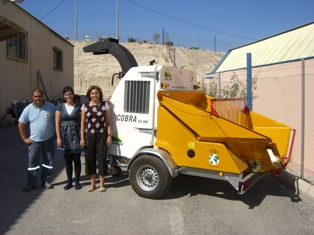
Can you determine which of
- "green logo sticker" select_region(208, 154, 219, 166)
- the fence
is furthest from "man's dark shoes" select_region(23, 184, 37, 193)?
the fence

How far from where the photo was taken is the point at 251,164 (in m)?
4.79

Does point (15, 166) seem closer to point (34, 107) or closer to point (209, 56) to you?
point (34, 107)

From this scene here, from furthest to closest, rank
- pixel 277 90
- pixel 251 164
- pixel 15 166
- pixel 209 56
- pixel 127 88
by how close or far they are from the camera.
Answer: pixel 209 56 → pixel 277 90 → pixel 15 166 → pixel 127 88 → pixel 251 164

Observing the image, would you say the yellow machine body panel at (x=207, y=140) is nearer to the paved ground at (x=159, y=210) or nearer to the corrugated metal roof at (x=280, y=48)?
the paved ground at (x=159, y=210)

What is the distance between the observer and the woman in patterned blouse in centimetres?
508

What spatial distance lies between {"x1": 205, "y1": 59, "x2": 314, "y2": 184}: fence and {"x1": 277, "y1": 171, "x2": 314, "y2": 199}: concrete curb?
27 cm

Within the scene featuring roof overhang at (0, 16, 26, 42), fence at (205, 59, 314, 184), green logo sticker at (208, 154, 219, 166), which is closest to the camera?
green logo sticker at (208, 154, 219, 166)

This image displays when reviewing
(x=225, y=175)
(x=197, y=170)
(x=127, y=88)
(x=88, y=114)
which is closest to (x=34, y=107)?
(x=88, y=114)

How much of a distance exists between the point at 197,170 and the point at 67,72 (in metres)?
20.4

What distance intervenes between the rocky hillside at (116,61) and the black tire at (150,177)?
34.3 metres

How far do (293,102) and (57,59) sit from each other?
1793 cm

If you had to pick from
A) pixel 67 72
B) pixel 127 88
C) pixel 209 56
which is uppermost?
pixel 209 56

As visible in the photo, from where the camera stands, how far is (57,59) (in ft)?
70.5

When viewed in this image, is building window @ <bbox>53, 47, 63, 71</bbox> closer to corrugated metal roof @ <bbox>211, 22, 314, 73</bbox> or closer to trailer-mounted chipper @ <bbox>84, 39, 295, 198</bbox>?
corrugated metal roof @ <bbox>211, 22, 314, 73</bbox>
